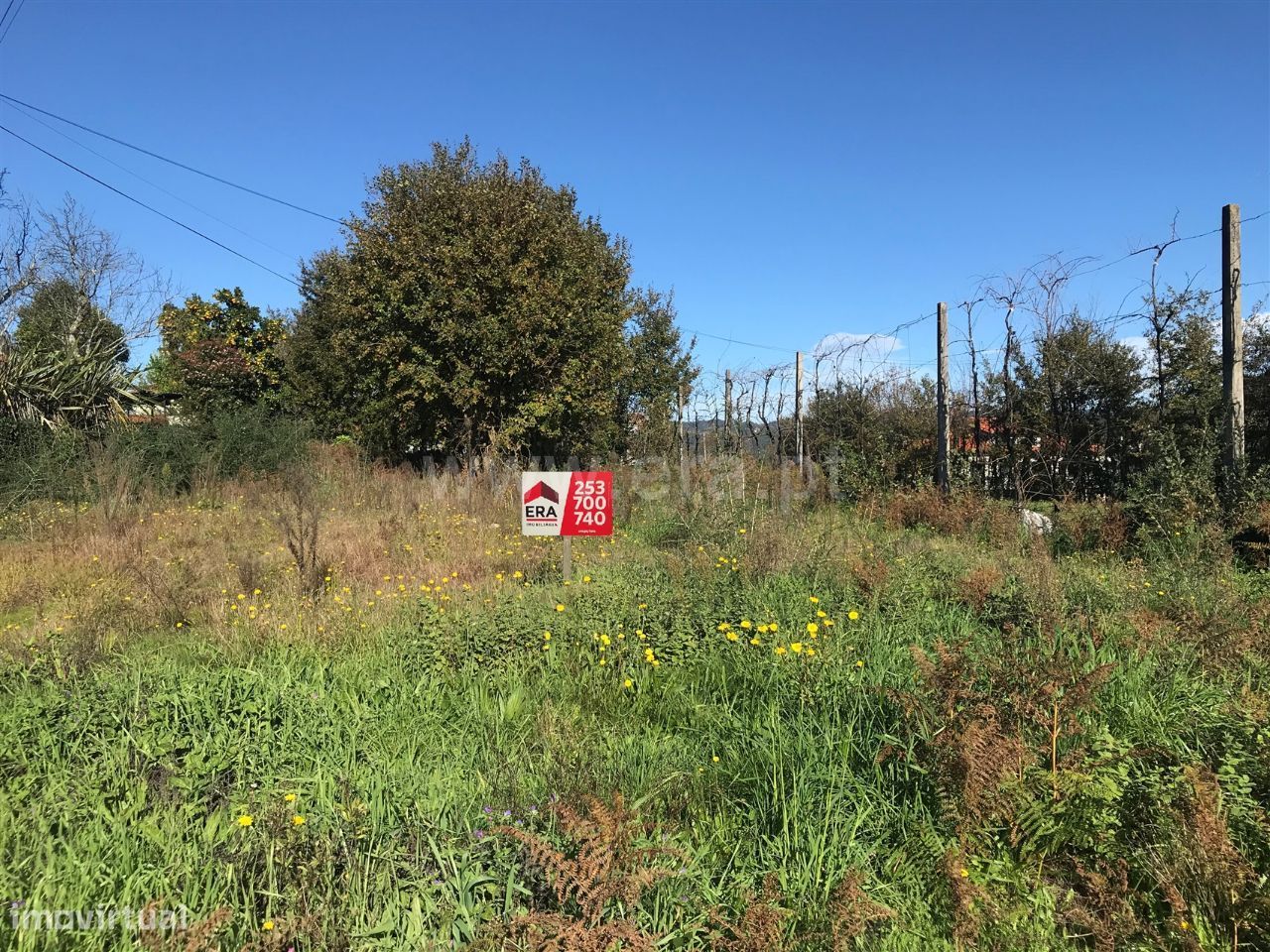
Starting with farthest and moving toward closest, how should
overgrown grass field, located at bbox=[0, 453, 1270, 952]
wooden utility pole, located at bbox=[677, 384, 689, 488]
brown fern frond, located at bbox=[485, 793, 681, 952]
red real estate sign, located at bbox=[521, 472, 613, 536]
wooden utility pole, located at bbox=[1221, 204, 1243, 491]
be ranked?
wooden utility pole, located at bbox=[677, 384, 689, 488]
wooden utility pole, located at bbox=[1221, 204, 1243, 491]
red real estate sign, located at bbox=[521, 472, 613, 536]
overgrown grass field, located at bbox=[0, 453, 1270, 952]
brown fern frond, located at bbox=[485, 793, 681, 952]

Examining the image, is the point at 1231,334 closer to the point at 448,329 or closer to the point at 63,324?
the point at 448,329

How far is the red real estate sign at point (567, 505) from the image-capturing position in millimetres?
5590

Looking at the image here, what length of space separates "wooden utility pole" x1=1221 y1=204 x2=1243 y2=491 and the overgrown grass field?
11.1 feet

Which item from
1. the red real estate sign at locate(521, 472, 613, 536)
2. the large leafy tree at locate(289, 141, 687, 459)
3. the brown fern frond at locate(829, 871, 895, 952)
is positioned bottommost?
the brown fern frond at locate(829, 871, 895, 952)

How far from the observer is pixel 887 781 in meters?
2.66

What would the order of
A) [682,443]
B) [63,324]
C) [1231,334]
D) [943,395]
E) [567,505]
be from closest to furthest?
1. [567,505]
2. [1231,334]
3. [943,395]
4. [63,324]
5. [682,443]

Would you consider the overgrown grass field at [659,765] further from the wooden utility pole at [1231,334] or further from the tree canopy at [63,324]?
the tree canopy at [63,324]

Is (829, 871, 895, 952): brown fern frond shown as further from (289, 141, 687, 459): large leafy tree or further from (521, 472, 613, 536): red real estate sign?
(289, 141, 687, 459): large leafy tree

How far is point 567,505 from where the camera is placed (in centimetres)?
561

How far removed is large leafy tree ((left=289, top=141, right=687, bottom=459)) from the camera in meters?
11.8

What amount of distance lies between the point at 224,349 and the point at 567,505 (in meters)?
20.4

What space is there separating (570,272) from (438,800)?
11579 millimetres

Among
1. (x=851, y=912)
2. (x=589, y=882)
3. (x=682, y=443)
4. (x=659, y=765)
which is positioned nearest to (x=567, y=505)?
(x=659, y=765)

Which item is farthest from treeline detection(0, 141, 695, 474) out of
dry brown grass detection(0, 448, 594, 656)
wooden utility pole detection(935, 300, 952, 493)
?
wooden utility pole detection(935, 300, 952, 493)
